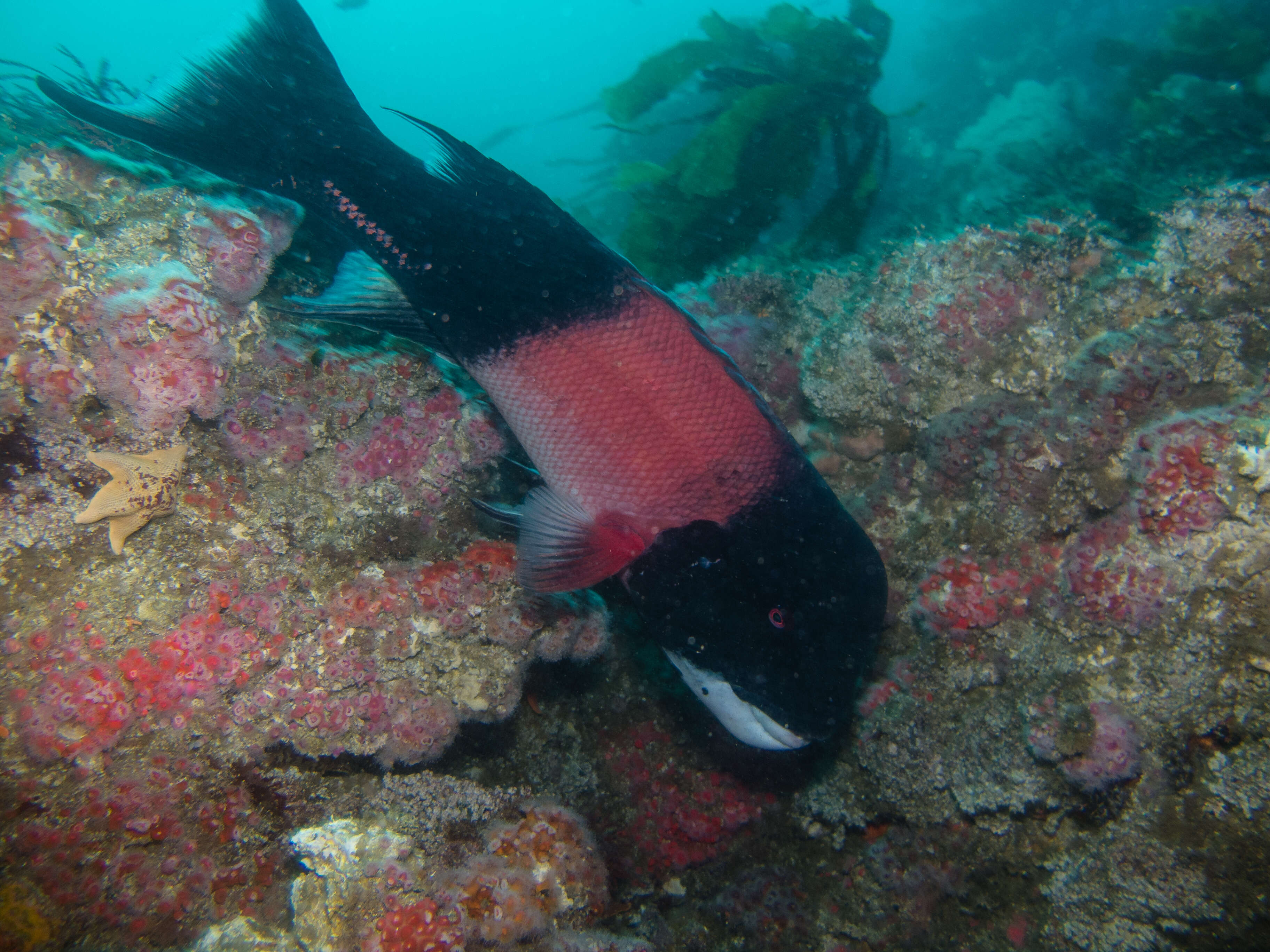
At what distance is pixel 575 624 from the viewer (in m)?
2.82

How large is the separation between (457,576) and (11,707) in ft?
5.38

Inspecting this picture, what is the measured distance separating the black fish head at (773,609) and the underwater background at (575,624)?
87 cm

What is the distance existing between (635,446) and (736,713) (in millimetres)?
1084

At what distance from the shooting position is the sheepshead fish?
2.07m

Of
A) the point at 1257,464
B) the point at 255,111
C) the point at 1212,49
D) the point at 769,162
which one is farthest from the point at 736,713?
the point at 1212,49

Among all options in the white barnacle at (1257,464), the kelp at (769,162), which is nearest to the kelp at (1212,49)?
the kelp at (769,162)

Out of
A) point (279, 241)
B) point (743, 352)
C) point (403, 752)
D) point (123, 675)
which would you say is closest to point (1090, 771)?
point (743, 352)

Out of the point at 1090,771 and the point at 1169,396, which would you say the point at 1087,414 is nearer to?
the point at 1169,396

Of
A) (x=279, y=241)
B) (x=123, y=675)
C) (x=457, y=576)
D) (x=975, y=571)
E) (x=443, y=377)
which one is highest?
(x=279, y=241)

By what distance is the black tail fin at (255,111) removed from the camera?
2.79 meters

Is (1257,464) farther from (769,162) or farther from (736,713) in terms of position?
(769,162)

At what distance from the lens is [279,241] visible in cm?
281

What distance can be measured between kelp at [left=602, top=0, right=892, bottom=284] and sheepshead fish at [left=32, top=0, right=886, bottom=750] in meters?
3.59

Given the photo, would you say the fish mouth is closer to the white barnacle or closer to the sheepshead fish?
the sheepshead fish
